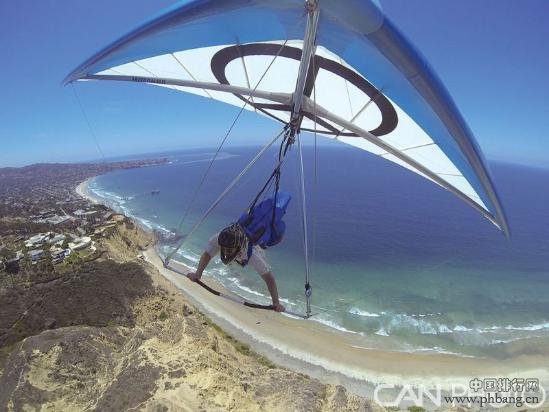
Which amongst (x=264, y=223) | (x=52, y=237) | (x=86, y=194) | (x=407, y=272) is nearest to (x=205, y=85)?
(x=264, y=223)

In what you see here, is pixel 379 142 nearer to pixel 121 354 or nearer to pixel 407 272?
pixel 121 354

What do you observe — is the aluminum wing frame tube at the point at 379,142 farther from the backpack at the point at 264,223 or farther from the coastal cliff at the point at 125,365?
the coastal cliff at the point at 125,365

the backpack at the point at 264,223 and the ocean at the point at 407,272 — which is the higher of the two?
the backpack at the point at 264,223

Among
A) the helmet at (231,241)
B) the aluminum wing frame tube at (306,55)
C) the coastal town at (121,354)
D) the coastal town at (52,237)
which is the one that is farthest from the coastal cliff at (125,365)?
the aluminum wing frame tube at (306,55)

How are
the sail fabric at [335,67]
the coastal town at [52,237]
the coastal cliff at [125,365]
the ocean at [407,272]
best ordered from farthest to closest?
the coastal town at [52,237]
the ocean at [407,272]
the coastal cliff at [125,365]
the sail fabric at [335,67]

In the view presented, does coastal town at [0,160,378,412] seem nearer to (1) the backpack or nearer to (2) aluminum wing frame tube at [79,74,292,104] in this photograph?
(1) the backpack

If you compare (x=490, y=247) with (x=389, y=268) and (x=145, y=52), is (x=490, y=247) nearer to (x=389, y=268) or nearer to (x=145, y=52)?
(x=389, y=268)

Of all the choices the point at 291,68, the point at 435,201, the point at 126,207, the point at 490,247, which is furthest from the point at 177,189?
the point at 291,68
